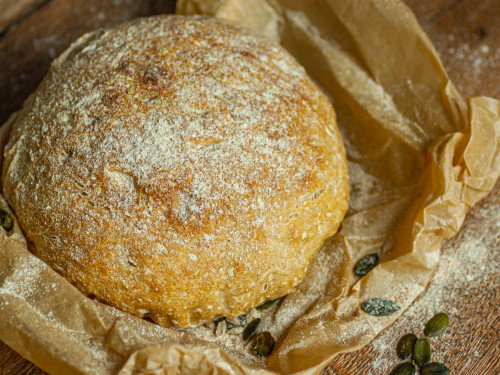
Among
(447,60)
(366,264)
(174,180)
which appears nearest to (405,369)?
(366,264)

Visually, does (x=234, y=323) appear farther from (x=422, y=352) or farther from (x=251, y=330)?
(x=422, y=352)

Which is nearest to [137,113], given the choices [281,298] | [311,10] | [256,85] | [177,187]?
[177,187]

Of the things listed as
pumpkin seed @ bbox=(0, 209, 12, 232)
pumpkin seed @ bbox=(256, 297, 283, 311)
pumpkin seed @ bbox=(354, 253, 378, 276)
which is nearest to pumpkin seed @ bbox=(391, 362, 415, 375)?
pumpkin seed @ bbox=(354, 253, 378, 276)

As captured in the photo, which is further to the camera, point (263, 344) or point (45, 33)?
point (45, 33)

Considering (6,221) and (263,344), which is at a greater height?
(6,221)

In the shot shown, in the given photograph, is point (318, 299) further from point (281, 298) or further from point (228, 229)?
point (228, 229)

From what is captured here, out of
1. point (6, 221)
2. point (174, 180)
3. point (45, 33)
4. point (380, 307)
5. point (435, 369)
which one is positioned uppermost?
point (45, 33)

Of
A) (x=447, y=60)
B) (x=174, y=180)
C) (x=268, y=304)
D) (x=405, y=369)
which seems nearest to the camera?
(x=174, y=180)
